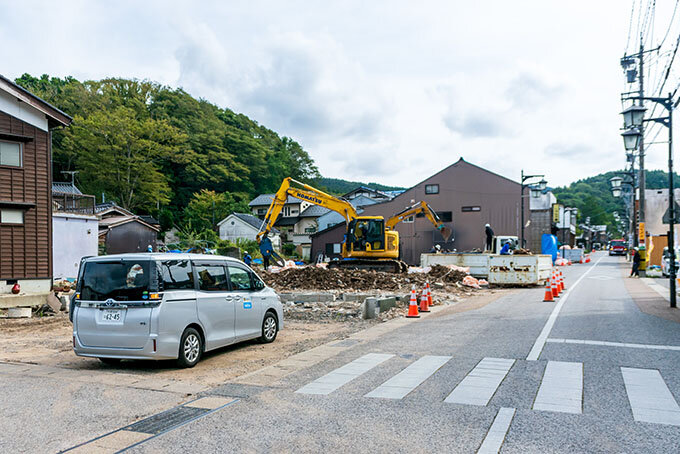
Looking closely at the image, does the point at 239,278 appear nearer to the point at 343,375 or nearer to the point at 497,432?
the point at 343,375

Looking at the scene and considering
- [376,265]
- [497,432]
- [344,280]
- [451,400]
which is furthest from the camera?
[376,265]

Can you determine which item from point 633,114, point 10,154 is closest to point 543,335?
point 633,114

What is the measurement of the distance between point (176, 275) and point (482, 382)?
15.7 ft

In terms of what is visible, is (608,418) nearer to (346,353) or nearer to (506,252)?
(346,353)

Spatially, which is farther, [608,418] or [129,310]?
[129,310]

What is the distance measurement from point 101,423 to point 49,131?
16.5m

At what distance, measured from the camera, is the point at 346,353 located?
9.22 metres

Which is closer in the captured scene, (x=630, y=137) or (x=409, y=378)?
(x=409, y=378)

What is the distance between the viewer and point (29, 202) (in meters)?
17.6

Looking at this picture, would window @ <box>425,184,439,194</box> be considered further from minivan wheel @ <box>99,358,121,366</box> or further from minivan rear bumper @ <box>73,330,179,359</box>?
minivan rear bumper @ <box>73,330,179,359</box>

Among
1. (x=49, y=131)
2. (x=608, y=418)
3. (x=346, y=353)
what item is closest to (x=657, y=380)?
(x=608, y=418)

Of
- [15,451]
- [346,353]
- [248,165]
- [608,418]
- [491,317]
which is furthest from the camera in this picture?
[248,165]

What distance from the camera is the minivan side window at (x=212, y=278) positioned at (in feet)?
28.1

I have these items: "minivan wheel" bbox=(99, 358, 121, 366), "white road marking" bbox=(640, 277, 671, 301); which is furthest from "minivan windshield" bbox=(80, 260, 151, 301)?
"white road marking" bbox=(640, 277, 671, 301)
